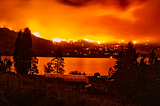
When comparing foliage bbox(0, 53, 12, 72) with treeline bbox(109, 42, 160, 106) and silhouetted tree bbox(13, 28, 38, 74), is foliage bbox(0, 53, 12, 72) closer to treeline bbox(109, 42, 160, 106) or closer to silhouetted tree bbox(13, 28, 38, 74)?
silhouetted tree bbox(13, 28, 38, 74)

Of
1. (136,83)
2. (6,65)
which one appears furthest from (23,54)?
(136,83)

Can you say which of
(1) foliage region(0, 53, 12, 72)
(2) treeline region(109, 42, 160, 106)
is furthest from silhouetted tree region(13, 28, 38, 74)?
(2) treeline region(109, 42, 160, 106)

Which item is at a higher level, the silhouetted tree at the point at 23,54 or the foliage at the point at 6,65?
the silhouetted tree at the point at 23,54

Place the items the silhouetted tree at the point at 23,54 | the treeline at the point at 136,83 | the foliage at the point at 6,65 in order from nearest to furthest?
the treeline at the point at 136,83
the silhouetted tree at the point at 23,54
the foliage at the point at 6,65

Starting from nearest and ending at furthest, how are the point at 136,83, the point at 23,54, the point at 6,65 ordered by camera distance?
1. the point at 136,83
2. the point at 23,54
3. the point at 6,65

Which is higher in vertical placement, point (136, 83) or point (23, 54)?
point (23, 54)

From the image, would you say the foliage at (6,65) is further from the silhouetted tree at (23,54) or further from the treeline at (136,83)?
the treeline at (136,83)

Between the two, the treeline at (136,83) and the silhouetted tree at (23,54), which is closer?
the treeline at (136,83)

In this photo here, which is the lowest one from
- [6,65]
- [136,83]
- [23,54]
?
[136,83]

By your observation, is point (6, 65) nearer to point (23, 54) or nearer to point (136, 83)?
point (23, 54)

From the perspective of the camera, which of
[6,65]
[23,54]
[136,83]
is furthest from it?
[6,65]

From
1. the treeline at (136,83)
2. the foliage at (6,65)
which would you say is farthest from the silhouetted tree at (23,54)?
the treeline at (136,83)

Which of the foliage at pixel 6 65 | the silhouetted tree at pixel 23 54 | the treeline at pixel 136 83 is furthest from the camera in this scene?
the foliage at pixel 6 65

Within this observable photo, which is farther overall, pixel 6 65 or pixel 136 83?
pixel 6 65
